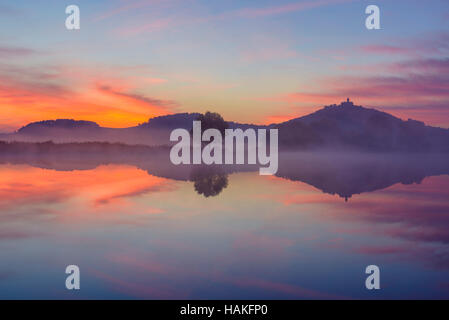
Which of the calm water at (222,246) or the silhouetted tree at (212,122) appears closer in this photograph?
the calm water at (222,246)

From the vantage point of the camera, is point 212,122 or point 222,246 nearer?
point 222,246

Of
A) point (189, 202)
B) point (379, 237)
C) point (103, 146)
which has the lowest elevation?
point (379, 237)

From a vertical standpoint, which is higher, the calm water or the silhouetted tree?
the silhouetted tree

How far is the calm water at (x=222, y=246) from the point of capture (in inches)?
374

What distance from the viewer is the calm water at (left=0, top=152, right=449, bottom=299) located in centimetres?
950

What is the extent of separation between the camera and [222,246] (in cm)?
1291

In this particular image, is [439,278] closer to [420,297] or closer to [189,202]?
[420,297]

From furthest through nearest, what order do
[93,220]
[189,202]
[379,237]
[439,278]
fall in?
[189,202]
[93,220]
[379,237]
[439,278]

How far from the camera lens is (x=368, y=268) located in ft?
35.1

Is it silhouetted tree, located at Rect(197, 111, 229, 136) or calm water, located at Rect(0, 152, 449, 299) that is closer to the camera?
calm water, located at Rect(0, 152, 449, 299)

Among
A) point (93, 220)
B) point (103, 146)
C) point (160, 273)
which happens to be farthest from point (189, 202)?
point (103, 146)

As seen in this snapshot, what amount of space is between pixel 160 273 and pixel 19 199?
16419 millimetres

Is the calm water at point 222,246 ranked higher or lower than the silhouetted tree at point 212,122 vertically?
lower

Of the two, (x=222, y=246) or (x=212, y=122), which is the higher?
(x=212, y=122)
